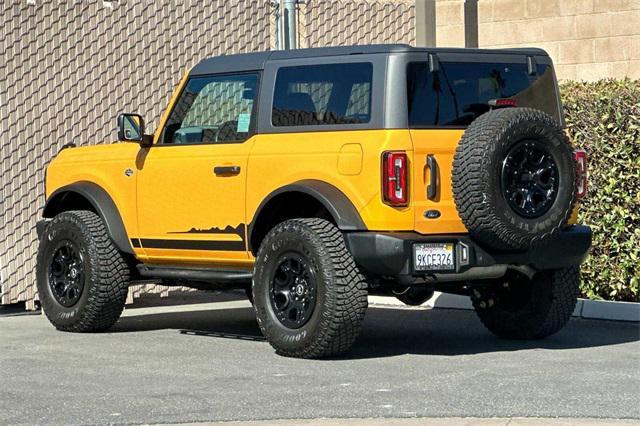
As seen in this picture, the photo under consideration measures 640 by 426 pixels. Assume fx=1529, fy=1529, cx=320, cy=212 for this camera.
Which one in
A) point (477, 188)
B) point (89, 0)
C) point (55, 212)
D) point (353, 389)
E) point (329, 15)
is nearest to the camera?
point (353, 389)

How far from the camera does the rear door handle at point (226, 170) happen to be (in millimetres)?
10461

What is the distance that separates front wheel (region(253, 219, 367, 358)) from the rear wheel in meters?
1.69

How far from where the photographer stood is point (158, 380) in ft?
29.6

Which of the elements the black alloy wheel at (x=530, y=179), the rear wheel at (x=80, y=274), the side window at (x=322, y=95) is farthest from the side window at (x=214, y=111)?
the black alloy wheel at (x=530, y=179)

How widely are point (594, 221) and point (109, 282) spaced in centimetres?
393

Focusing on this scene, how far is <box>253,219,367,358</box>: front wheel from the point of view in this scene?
9.60 meters

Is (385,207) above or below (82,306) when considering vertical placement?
above

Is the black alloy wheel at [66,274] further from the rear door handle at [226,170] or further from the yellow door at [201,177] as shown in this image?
the rear door handle at [226,170]

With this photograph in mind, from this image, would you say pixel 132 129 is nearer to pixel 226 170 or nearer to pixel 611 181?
pixel 226 170

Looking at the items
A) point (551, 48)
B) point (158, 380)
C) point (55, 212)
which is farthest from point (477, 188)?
point (551, 48)

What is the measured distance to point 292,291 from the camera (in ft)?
32.8

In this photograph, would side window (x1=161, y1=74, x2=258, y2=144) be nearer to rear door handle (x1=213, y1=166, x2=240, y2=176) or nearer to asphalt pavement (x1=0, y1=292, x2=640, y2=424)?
rear door handle (x1=213, y1=166, x2=240, y2=176)

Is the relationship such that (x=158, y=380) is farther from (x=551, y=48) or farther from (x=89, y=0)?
(x=551, y=48)

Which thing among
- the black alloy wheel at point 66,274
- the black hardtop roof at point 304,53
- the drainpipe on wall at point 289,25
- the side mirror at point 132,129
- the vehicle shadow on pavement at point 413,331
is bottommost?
the vehicle shadow on pavement at point 413,331
